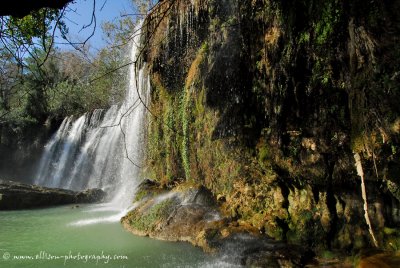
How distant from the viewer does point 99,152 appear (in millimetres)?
19000

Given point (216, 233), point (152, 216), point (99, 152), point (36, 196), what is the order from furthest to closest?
point (99, 152) → point (36, 196) → point (152, 216) → point (216, 233)

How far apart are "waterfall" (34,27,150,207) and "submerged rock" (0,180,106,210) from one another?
3.26 ft

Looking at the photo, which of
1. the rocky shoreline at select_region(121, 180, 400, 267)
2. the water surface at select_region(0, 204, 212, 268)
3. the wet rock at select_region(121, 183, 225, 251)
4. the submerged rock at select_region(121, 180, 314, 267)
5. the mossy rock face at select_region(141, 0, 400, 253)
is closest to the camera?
the mossy rock face at select_region(141, 0, 400, 253)

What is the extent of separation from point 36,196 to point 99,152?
4440 millimetres

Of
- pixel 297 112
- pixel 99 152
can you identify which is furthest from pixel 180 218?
pixel 99 152

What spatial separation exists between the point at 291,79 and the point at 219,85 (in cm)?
214

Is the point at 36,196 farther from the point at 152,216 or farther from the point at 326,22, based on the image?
the point at 326,22

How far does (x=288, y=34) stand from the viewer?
641 cm

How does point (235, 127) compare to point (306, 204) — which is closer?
point (306, 204)

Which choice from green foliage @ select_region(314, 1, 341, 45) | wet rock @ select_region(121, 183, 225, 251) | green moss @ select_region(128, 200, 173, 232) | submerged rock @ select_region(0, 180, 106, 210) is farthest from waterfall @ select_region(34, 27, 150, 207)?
green foliage @ select_region(314, 1, 341, 45)

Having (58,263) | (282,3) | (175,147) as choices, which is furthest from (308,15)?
(175,147)

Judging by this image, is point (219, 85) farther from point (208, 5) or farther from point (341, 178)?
point (341, 178)

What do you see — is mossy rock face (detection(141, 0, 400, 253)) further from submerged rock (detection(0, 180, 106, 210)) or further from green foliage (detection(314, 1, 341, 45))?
submerged rock (detection(0, 180, 106, 210))

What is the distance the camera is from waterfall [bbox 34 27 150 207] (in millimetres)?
15406
